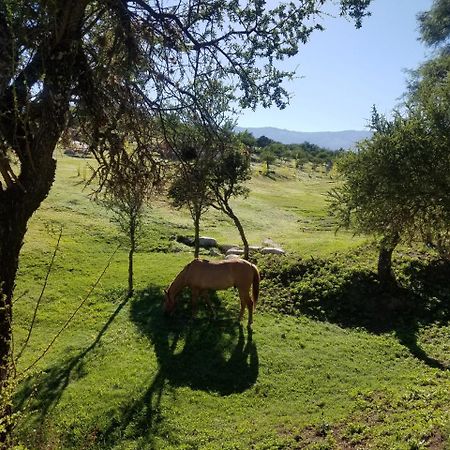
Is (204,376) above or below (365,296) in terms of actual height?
below

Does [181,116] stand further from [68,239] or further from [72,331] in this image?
[68,239]

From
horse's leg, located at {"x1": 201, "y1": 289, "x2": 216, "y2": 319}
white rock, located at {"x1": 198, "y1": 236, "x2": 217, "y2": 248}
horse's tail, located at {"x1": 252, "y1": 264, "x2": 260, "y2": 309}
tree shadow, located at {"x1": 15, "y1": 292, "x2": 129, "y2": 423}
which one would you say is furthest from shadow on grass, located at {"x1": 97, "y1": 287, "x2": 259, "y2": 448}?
white rock, located at {"x1": 198, "y1": 236, "x2": 217, "y2": 248}

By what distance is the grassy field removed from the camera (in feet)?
35.0

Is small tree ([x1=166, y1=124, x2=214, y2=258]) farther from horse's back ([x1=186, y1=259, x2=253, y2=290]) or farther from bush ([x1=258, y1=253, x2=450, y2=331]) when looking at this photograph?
bush ([x1=258, y1=253, x2=450, y2=331])

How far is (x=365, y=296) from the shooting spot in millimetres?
19859

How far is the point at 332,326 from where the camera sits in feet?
59.1

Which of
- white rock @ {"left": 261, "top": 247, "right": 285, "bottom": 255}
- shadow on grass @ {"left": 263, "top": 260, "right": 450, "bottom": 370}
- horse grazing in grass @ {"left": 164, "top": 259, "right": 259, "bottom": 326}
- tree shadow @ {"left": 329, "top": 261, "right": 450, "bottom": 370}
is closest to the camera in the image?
horse grazing in grass @ {"left": 164, "top": 259, "right": 259, "bottom": 326}

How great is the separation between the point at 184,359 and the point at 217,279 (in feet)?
11.4

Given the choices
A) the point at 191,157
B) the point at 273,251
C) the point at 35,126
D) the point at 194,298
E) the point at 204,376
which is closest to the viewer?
the point at 35,126

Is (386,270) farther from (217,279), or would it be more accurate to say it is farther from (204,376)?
(204,376)

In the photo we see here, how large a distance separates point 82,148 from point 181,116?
167cm

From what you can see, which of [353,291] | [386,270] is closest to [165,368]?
[353,291]

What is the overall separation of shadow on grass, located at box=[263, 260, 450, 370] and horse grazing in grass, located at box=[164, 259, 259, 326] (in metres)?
2.46

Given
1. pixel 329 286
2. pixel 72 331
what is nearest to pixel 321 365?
pixel 329 286
